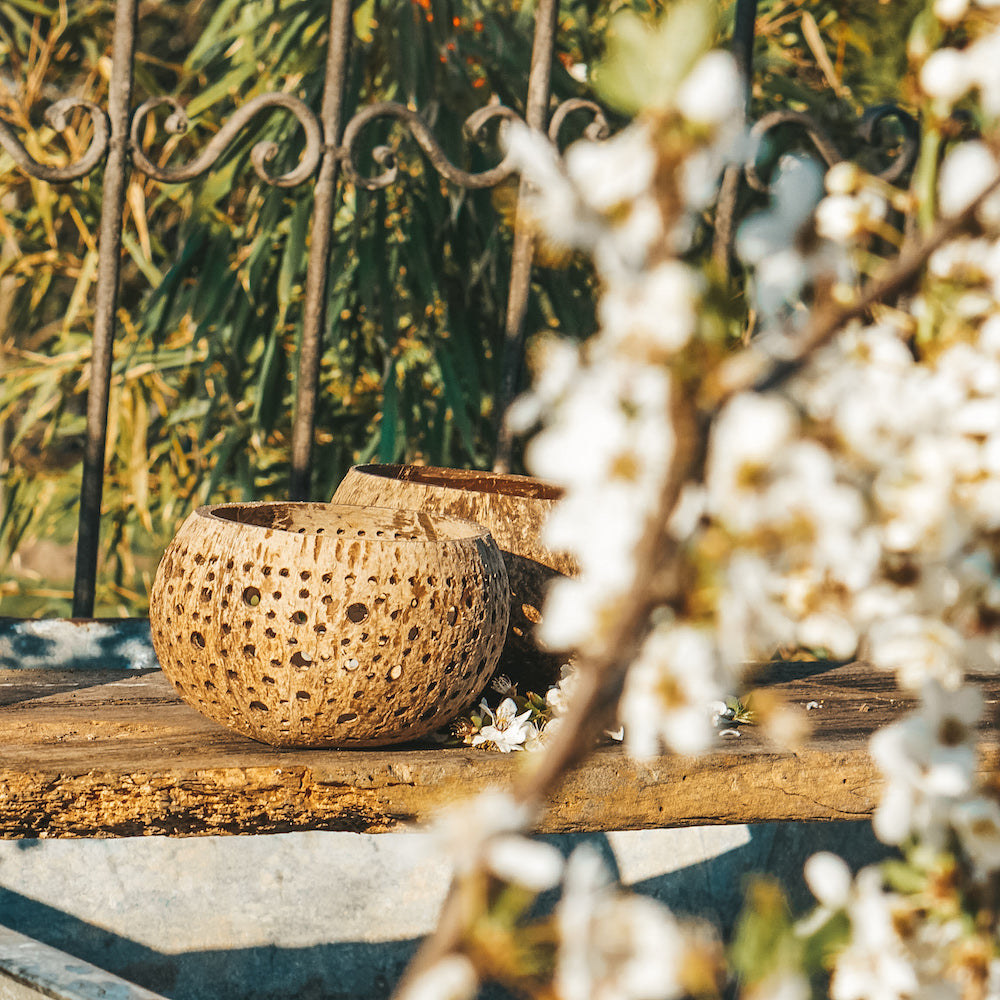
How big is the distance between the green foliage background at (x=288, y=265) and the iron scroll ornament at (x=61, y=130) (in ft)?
2.22

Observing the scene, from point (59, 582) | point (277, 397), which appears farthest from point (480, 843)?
point (59, 582)

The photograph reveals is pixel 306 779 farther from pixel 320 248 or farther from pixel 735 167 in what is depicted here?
pixel 735 167

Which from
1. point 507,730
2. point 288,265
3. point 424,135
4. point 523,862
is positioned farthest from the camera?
point 288,265

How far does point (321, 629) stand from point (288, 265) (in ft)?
4.06

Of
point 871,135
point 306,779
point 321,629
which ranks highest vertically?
point 871,135

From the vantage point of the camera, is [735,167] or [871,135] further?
[871,135]

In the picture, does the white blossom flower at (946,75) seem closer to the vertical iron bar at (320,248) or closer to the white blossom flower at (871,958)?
the white blossom flower at (871,958)

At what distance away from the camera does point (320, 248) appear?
136cm

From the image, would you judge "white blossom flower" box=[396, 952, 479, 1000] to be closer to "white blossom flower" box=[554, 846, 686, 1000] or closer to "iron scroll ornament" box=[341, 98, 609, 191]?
"white blossom flower" box=[554, 846, 686, 1000]

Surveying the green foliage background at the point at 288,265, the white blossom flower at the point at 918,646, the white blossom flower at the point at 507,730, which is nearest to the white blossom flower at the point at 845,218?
the white blossom flower at the point at 918,646

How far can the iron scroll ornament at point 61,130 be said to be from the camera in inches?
48.2

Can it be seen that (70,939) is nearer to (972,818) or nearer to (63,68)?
(972,818)

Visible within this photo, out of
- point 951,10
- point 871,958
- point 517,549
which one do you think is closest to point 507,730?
point 517,549

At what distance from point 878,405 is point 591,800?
25.8 inches
